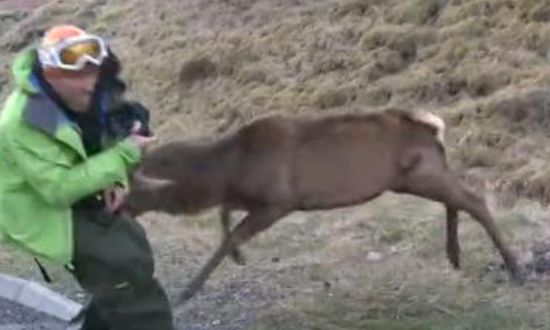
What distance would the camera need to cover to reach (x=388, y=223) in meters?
11.9

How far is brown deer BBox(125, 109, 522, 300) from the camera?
10281 mm

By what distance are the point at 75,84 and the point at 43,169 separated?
41 centimetres

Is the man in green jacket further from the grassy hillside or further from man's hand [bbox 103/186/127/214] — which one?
the grassy hillside

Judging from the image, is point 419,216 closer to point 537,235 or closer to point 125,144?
point 537,235

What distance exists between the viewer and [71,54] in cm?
693

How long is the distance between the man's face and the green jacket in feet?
0.26

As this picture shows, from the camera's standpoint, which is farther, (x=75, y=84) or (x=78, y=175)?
(x=75, y=84)

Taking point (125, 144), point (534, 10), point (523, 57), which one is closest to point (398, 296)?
point (125, 144)

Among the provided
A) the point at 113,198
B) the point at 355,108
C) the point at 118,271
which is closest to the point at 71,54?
the point at 113,198

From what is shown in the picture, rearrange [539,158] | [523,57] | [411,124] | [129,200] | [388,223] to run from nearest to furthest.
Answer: [129,200] → [411,124] → [388,223] → [539,158] → [523,57]

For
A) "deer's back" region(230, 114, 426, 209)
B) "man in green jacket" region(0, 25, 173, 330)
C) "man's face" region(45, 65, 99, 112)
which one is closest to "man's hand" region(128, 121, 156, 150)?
"man in green jacket" region(0, 25, 173, 330)

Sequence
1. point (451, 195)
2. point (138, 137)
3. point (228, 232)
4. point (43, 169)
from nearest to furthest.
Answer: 1. point (43, 169)
2. point (138, 137)
3. point (451, 195)
4. point (228, 232)

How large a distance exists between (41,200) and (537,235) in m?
4.80

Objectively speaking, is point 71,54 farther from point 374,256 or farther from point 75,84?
point 374,256
